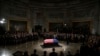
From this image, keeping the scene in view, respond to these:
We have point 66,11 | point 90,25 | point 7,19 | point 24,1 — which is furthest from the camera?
point 66,11

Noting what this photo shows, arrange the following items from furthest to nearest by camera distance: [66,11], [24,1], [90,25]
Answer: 1. [66,11]
2. [24,1]
3. [90,25]

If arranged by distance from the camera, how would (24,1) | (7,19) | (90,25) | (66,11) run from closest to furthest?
1. (7,19)
2. (90,25)
3. (24,1)
4. (66,11)

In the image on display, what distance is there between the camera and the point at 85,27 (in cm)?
2216

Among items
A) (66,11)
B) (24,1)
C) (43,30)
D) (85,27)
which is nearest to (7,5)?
(24,1)

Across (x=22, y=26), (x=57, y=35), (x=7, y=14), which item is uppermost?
(x=7, y=14)

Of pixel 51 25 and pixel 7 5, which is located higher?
pixel 7 5

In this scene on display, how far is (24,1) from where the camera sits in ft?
76.4

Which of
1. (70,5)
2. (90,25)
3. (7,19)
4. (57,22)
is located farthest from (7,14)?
(90,25)

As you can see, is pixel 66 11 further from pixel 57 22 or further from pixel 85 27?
pixel 85 27

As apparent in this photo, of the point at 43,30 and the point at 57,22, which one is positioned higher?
the point at 57,22

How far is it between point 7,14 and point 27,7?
17.9ft

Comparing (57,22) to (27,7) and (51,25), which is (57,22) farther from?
(27,7)

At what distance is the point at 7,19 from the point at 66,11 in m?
11.4

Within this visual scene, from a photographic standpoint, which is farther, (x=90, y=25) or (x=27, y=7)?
(x=27, y=7)
